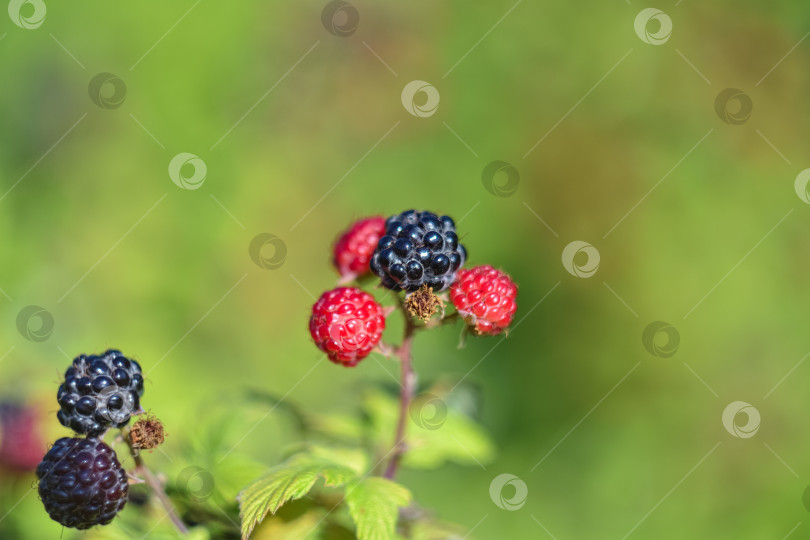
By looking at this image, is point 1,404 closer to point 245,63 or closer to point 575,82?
point 245,63

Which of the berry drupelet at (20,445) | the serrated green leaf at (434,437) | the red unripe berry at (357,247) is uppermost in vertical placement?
the red unripe berry at (357,247)
